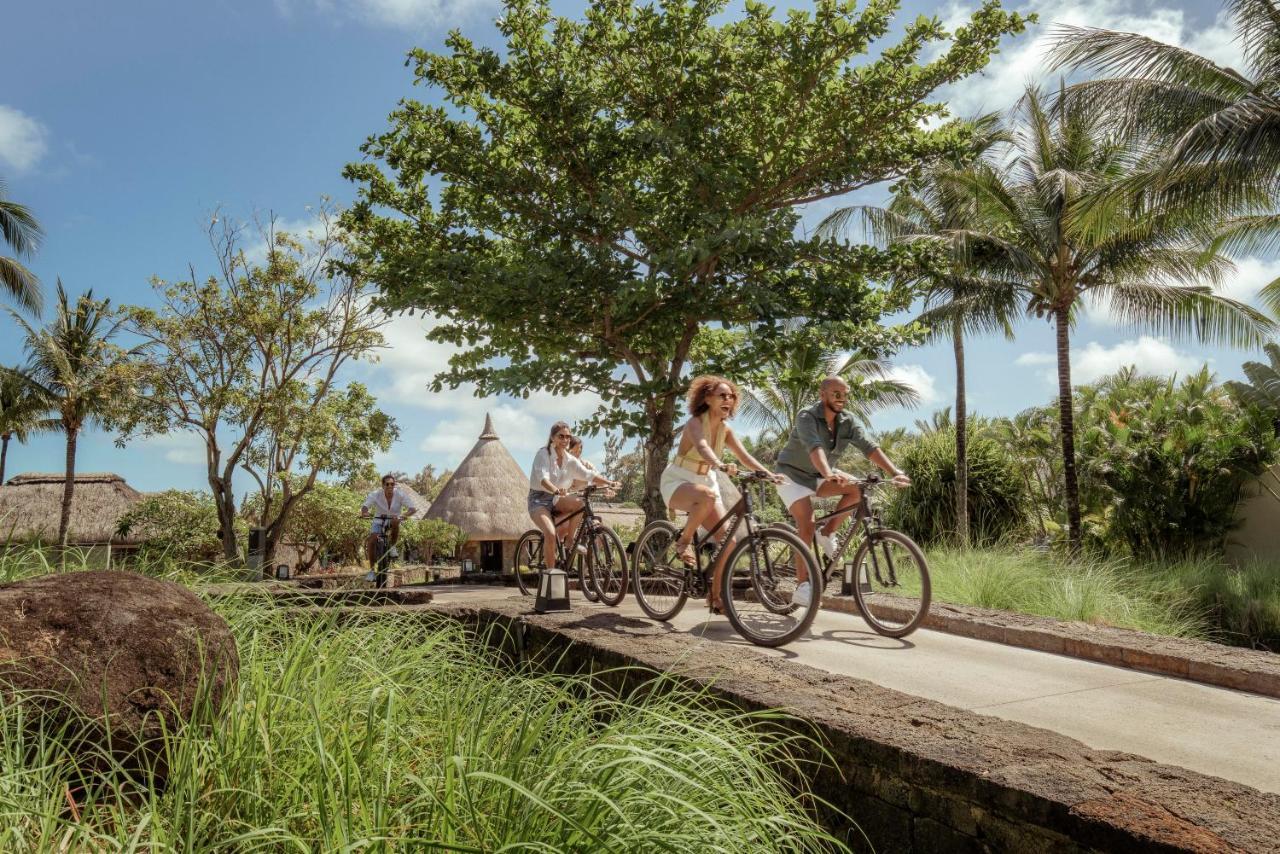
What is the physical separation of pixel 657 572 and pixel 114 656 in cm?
422

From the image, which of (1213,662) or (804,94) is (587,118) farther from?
(1213,662)

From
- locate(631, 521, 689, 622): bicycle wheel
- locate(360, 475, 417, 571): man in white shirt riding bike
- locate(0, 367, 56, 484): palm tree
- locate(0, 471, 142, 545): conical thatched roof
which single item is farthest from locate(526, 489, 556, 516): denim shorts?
locate(0, 367, 56, 484): palm tree

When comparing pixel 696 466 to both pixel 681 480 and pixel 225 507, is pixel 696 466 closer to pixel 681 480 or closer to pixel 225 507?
pixel 681 480

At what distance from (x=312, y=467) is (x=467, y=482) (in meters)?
8.70

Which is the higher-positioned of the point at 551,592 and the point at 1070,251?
the point at 1070,251

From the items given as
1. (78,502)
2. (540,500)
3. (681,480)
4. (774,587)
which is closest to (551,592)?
(681,480)

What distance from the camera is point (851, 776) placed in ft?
9.92

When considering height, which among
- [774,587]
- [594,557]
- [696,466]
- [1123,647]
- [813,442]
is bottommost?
[1123,647]

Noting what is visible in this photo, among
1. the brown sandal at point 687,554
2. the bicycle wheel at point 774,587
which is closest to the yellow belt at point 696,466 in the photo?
the brown sandal at point 687,554

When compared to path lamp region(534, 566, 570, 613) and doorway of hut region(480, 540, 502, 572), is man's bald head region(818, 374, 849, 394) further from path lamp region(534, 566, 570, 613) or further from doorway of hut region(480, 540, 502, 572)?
doorway of hut region(480, 540, 502, 572)

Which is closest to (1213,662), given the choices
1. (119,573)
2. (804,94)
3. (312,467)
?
(119,573)

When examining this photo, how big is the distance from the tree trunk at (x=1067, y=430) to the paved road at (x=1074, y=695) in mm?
11841

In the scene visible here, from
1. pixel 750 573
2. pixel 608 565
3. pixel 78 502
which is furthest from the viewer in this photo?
pixel 78 502

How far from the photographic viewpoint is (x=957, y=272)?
2109 cm
